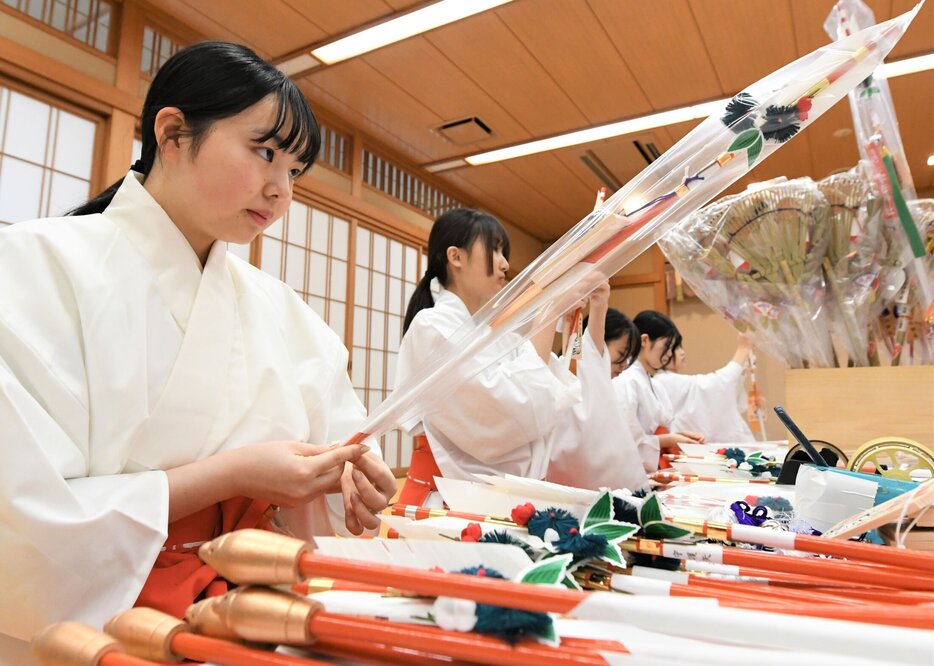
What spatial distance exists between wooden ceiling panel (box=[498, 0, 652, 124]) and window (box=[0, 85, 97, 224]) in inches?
106

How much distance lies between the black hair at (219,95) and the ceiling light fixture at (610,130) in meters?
4.09

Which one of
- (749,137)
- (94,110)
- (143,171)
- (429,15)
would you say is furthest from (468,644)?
(94,110)

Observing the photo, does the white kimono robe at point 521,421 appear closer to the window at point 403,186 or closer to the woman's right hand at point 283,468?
the woman's right hand at point 283,468

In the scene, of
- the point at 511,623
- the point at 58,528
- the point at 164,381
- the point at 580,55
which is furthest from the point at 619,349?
the point at 511,623

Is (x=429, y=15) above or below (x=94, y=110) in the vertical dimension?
above

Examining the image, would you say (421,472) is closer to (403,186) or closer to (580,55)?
(580,55)

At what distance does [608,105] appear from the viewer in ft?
15.8

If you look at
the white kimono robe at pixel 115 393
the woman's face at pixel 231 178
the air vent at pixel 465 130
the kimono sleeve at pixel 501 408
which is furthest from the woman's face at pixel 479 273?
the air vent at pixel 465 130

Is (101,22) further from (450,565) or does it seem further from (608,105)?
(450,565)

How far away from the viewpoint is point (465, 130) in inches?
208

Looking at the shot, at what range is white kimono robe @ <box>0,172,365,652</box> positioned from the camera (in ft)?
2.31

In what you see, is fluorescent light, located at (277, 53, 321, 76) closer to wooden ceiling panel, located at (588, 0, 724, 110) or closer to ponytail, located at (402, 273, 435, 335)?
wooden ceiling panel, located at (588, 0, 724, 110)

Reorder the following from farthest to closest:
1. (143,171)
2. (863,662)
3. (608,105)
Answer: (608,105) < (143,171) < (863,662)

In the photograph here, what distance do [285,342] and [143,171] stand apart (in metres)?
0.42
